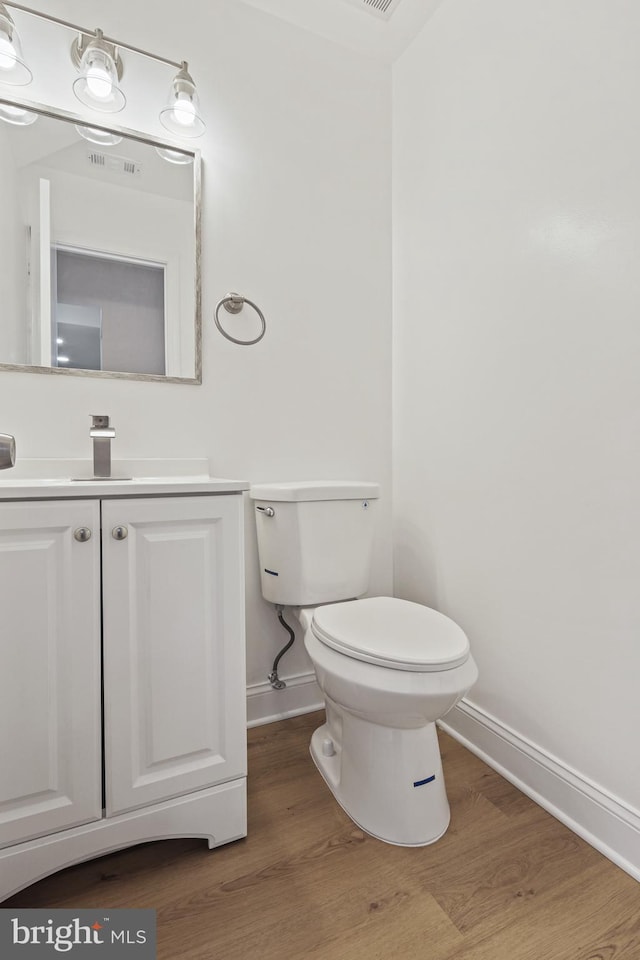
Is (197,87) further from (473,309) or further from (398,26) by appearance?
(473,309)

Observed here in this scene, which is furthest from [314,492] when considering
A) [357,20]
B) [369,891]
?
[357,20]

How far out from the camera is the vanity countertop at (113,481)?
0.89m

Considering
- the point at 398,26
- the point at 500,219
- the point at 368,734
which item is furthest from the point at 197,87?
the point at 368,734

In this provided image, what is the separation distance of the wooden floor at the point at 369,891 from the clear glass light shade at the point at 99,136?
185cm

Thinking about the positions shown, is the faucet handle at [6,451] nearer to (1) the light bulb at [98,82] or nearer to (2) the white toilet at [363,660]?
(2) the white toilet at [363,660]

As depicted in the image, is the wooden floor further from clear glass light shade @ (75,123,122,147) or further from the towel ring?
clear glass light shade @ (75,123,122,147)

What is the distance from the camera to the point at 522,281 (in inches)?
51.1

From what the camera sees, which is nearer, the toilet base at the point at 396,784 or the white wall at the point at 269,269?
the toilet base at the point at 396,784

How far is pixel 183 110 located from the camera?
4.62ft

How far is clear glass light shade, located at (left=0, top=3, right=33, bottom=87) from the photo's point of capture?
1202 millimetres

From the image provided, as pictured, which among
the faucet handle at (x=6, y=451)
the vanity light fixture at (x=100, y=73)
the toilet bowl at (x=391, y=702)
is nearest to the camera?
the faucet handle at (x=6, y=451)

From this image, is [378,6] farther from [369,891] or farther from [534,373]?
[369,891]

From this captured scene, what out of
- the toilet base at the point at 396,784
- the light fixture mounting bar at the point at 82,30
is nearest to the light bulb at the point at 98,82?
the light fixture mounting bar at the point at 82,30

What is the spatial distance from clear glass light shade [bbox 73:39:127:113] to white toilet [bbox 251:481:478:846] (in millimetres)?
1183
